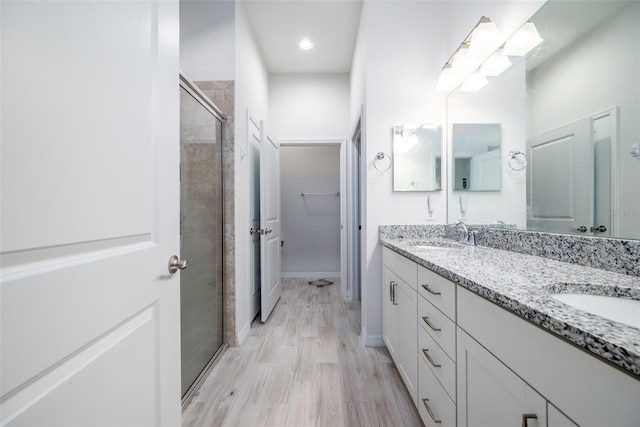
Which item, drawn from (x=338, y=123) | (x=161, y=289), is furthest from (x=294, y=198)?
(x=161, y=289)

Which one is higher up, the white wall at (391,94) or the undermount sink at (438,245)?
the white wall at (391,94)

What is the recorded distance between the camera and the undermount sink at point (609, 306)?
2.08ft

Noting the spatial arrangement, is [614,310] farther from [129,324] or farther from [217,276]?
[217,276]

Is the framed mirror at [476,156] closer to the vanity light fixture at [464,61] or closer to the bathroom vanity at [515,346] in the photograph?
the vanity light fixture at [464,61]

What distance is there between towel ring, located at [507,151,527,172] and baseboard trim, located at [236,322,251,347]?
7.08 feet

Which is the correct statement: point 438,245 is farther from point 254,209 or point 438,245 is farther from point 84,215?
point 84,215

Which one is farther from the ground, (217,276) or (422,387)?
(217,276)

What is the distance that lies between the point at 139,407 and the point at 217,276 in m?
1.17

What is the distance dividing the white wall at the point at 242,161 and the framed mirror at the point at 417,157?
48.4 inches

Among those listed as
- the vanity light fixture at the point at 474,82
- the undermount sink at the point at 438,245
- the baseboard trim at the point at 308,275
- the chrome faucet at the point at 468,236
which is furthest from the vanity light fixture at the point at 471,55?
the baseboard trim at the point at 308,275

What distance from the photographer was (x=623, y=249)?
2.72ft

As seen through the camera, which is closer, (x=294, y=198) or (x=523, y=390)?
(x=523, y=390)

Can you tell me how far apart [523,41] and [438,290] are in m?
1.33

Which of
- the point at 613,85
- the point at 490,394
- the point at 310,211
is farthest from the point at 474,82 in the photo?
the point at 310,211
